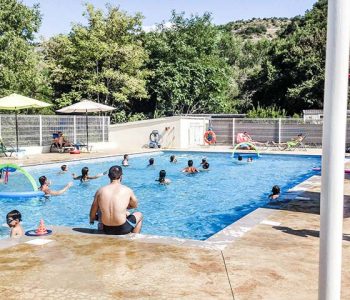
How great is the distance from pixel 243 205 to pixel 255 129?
58.9 ft

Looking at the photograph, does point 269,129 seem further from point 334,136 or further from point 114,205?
point 334,136

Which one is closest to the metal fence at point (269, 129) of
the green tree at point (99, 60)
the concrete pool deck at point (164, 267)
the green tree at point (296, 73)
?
the green tree at point (99, 60)

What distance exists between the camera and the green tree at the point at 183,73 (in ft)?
125

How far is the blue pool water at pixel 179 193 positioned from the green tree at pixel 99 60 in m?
12.4

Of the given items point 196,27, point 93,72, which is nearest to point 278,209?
→ point 93,72

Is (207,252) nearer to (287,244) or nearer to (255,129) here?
(287,244)

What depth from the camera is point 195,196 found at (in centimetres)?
1444

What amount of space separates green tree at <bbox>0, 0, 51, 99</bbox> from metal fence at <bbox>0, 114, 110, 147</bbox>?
19.3 ft

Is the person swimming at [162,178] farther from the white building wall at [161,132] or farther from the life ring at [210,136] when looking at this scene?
the life ring at [210,136]

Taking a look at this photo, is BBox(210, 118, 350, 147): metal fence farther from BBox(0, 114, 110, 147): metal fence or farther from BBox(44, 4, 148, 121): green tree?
BBox(0, 114, 110, 147): metal fence

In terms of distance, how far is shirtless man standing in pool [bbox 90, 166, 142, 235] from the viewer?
6598 millimetres

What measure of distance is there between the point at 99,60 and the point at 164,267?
31.3m

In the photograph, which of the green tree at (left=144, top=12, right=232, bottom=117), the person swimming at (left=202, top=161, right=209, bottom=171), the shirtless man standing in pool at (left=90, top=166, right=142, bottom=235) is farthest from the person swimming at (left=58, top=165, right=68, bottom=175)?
the green tree at (left=144, top=12, right=232, bottom=117)

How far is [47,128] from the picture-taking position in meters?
24.6
